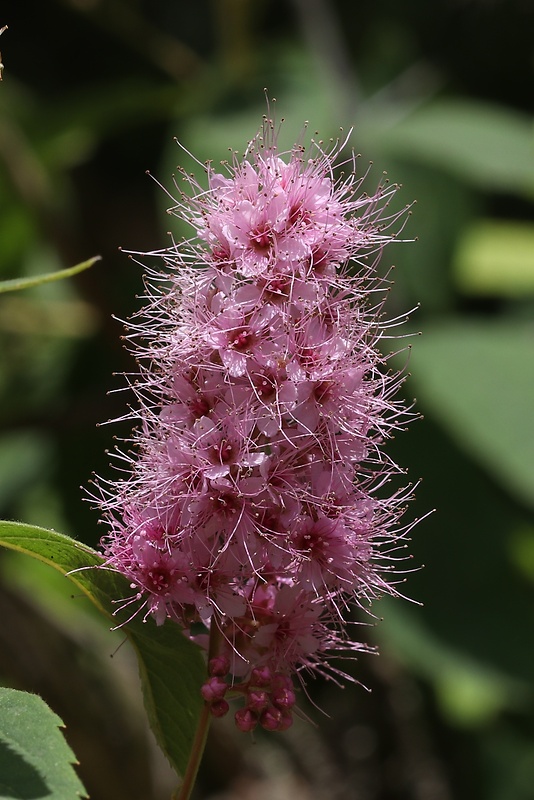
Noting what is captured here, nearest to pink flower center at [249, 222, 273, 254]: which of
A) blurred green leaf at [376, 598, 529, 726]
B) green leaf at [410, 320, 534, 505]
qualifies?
green leaf at [410, 320, 534, 505]

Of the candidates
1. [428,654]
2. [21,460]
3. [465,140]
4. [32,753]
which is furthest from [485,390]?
[32,753]

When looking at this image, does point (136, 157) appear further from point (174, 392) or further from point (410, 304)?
point (174, 392)

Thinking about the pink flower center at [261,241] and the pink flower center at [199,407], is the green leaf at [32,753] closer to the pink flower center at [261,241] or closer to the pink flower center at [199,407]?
the pink flower center at [199,407]

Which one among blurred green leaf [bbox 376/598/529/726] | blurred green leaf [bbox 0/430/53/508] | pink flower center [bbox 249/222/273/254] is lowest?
blurred green leaf [bbox 376/598/529/726]

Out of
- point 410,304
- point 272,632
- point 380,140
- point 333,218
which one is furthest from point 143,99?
point 272,632

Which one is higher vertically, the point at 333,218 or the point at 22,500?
the point at 333,218

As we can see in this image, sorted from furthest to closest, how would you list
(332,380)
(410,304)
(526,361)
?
(410,304), (526,361), (332,380)

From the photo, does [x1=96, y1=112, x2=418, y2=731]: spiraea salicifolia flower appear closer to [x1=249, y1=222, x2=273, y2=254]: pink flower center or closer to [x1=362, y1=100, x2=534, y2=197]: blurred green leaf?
[x1=249, y1=222, x2=273, y2=254]: pink flower center
